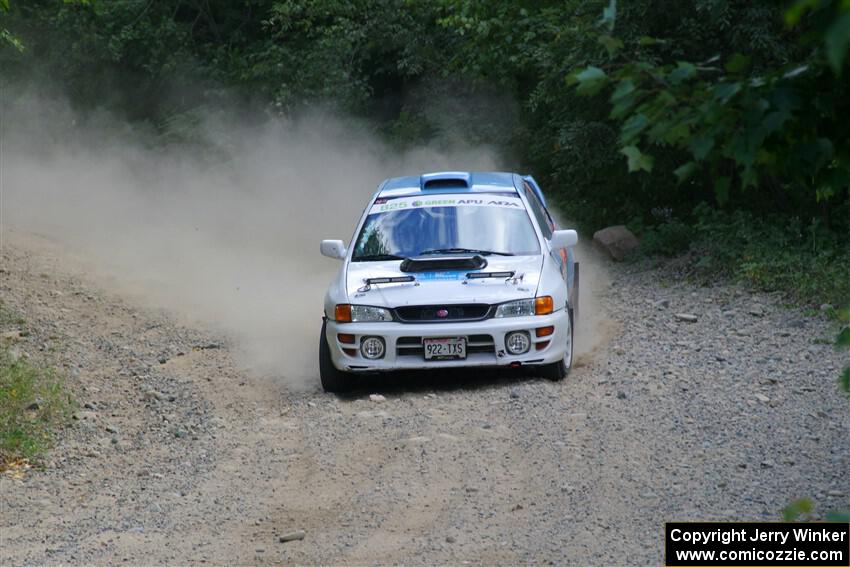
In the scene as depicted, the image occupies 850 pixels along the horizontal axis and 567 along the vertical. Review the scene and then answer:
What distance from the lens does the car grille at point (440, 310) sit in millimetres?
9742

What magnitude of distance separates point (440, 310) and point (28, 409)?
11.3ft

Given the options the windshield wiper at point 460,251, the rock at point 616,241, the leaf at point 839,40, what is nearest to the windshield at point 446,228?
the windshield wiper at point 460,251

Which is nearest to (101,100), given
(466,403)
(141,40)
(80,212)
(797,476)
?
(141,40)

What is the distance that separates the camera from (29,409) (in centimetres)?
997

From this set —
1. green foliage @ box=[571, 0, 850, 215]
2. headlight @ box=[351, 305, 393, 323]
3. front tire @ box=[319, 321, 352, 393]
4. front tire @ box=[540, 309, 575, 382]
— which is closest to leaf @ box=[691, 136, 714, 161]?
green foliage @ box=[571, 0, 850, 215]

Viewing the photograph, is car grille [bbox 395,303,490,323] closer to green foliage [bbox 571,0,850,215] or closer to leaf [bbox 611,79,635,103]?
green foliage [bbox 571,0,850,215]

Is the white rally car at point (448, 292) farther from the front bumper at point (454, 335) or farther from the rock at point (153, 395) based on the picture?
the rock at point (153, 395)

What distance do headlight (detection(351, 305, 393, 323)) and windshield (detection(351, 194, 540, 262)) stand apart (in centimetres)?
79

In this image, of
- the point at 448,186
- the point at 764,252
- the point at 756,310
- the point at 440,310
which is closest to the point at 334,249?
the point at 448,186

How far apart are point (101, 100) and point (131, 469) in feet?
59.8

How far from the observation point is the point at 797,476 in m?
7.44

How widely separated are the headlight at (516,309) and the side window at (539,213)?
135 centimetres

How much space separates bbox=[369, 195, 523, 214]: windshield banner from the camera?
1102 cm

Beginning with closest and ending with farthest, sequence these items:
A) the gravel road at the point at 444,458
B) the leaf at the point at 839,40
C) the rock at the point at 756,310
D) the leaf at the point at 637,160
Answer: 1. the leaf at the point at 839,40
2. the leaf at the point at 637,160
3. the gravel road at the point at 444,458
4. the rock at the point at 756,310
